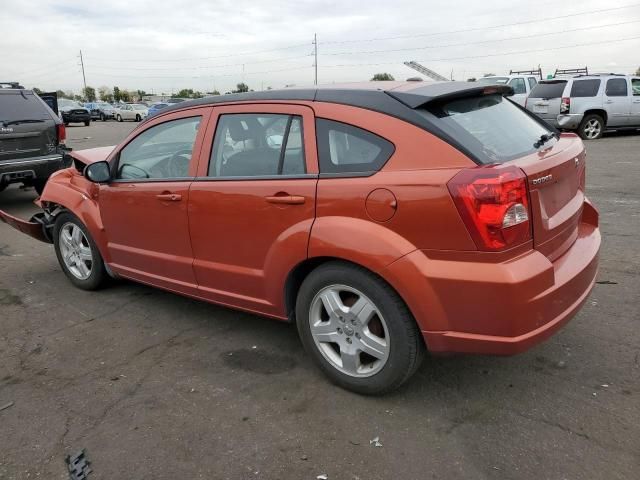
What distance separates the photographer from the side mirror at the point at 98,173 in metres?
4.19

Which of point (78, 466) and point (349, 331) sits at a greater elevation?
point (349, 331)

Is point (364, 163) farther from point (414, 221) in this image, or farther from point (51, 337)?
point (51, 337)

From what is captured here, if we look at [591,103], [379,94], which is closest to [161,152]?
[379,94]

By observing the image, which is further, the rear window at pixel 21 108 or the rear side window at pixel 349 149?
the rear window at pixel 21 108

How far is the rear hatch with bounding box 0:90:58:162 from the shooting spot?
26.5 feet

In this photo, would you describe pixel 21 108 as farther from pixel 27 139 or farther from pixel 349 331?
pixel 349 331

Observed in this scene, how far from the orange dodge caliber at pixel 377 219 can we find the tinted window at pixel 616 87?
14314 millimetres

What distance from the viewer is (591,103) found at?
15445mm

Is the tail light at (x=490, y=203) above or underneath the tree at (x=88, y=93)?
underneath

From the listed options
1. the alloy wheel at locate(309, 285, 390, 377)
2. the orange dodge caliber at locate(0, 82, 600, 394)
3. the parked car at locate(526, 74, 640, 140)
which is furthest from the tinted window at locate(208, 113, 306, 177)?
the parked car at locate(526, 74, 640, 140)

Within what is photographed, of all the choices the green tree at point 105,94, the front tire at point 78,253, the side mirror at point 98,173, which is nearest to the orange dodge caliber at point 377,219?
the side mirror at point 98,173

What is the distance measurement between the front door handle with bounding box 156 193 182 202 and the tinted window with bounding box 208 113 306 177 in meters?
0.30

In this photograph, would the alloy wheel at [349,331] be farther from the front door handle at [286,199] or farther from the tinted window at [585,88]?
the tinted window at [585,88]

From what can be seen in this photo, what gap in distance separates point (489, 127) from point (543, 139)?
495mm
